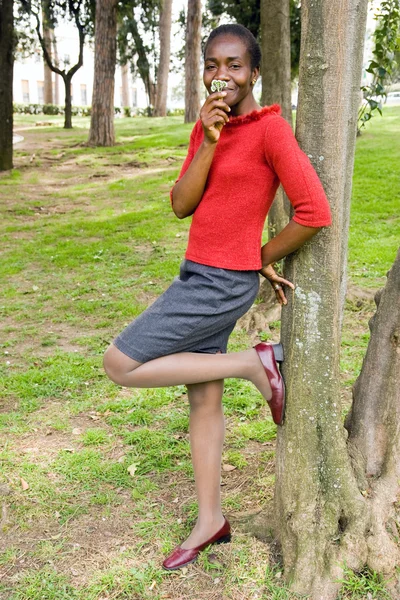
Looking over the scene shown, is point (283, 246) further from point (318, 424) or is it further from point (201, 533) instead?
point (201, 533)

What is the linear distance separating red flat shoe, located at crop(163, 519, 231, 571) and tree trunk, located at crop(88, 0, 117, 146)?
48.6 ft

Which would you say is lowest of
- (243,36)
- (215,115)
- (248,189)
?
(248,189)

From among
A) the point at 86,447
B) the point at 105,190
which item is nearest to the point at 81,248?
the point at 105,190

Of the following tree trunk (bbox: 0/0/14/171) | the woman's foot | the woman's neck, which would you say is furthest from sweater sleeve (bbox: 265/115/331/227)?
tree trunk (bbox: 0/0/14/171)

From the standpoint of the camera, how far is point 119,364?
95.3 inches

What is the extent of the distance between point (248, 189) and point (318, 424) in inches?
39.3

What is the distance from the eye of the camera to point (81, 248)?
8133 millimetres

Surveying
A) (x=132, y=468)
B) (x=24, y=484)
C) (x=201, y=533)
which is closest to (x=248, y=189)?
(x=201, y=533)

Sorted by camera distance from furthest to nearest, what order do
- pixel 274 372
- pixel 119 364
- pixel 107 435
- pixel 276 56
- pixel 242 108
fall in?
pixel 276 56 → pixel 107 435 → pixel 274 372 → pixel 119 364 → pixel 242 108

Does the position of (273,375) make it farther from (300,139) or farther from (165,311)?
(300,139)

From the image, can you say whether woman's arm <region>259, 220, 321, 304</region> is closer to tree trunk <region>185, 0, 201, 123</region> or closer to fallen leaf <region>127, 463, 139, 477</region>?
fallen leaf <region>127, 463, 139, 477</region>

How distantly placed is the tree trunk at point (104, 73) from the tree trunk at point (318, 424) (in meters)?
14.3

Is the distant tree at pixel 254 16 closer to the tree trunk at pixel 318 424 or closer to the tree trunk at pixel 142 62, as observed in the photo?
the tree trunk at pixel 318 424

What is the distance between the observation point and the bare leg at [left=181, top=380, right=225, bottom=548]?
2646mm
